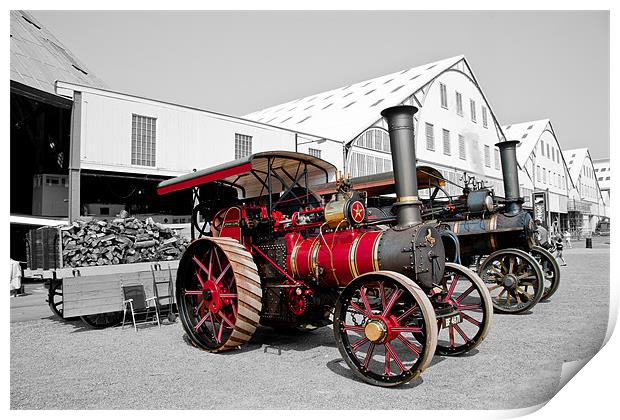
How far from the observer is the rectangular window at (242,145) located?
14.1 metres

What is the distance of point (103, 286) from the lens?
643 centimetres

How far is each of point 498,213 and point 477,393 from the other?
15.4 ft

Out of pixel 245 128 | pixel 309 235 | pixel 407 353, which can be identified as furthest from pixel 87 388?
pixel 245 128

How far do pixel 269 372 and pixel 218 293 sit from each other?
46.4 inches

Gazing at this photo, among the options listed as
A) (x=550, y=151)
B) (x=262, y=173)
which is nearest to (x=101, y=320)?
(x=262, y=173)

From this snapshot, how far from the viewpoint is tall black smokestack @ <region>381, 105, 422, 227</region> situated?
4027mm

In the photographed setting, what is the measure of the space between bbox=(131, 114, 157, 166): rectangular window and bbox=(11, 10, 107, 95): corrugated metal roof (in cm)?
205

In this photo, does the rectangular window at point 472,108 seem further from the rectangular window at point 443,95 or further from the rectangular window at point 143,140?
the rectangular window at point 143,140

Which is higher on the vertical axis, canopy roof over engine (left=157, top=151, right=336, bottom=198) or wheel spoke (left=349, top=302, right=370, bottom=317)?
canopy roof over engine (left=157, top=151, right=336, bottom=198)

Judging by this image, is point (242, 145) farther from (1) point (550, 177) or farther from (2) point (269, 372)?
(1) point (550, 177)

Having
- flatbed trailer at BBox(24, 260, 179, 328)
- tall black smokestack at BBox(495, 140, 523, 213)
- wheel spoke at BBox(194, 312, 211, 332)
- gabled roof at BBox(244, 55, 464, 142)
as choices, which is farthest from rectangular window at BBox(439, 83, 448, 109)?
wheel spoke at BBox(194, 312, 211, 332)

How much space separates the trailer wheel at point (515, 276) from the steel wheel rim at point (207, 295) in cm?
413

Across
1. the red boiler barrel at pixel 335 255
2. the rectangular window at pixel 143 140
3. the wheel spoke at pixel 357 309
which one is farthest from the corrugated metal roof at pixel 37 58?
the wheel spoke at pixel 357 309

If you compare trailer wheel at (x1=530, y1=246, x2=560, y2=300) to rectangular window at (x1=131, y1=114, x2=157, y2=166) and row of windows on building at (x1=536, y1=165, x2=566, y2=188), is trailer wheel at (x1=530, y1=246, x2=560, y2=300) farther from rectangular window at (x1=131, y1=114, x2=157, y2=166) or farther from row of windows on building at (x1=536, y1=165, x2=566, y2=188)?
row of windows on building at (x1=536, y1=165, x2=566, y2=188)
